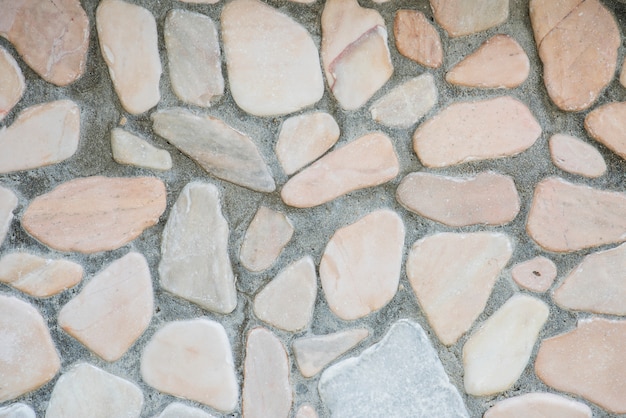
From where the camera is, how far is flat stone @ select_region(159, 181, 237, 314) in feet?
2.74

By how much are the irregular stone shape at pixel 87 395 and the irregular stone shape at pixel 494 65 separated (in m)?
0.55

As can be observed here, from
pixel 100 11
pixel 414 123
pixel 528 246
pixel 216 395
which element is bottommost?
pixel 216 395

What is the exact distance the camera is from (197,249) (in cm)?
84

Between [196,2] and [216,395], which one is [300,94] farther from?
[216,395]

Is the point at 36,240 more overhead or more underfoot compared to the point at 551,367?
more overhead

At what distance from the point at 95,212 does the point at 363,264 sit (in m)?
0.33

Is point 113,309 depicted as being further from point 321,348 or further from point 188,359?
point 321,348

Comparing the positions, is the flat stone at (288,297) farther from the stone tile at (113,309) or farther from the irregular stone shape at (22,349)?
the irregular stone shape at (22,349)

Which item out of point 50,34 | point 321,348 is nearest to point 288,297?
point 321,348

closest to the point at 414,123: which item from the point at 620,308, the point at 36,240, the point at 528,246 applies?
the point at 528,246

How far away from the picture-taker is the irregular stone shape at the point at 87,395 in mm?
830

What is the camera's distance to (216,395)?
2.79ft

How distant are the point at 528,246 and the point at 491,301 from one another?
0.27 ft

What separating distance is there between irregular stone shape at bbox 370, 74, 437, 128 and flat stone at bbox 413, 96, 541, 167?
0.02 meters
